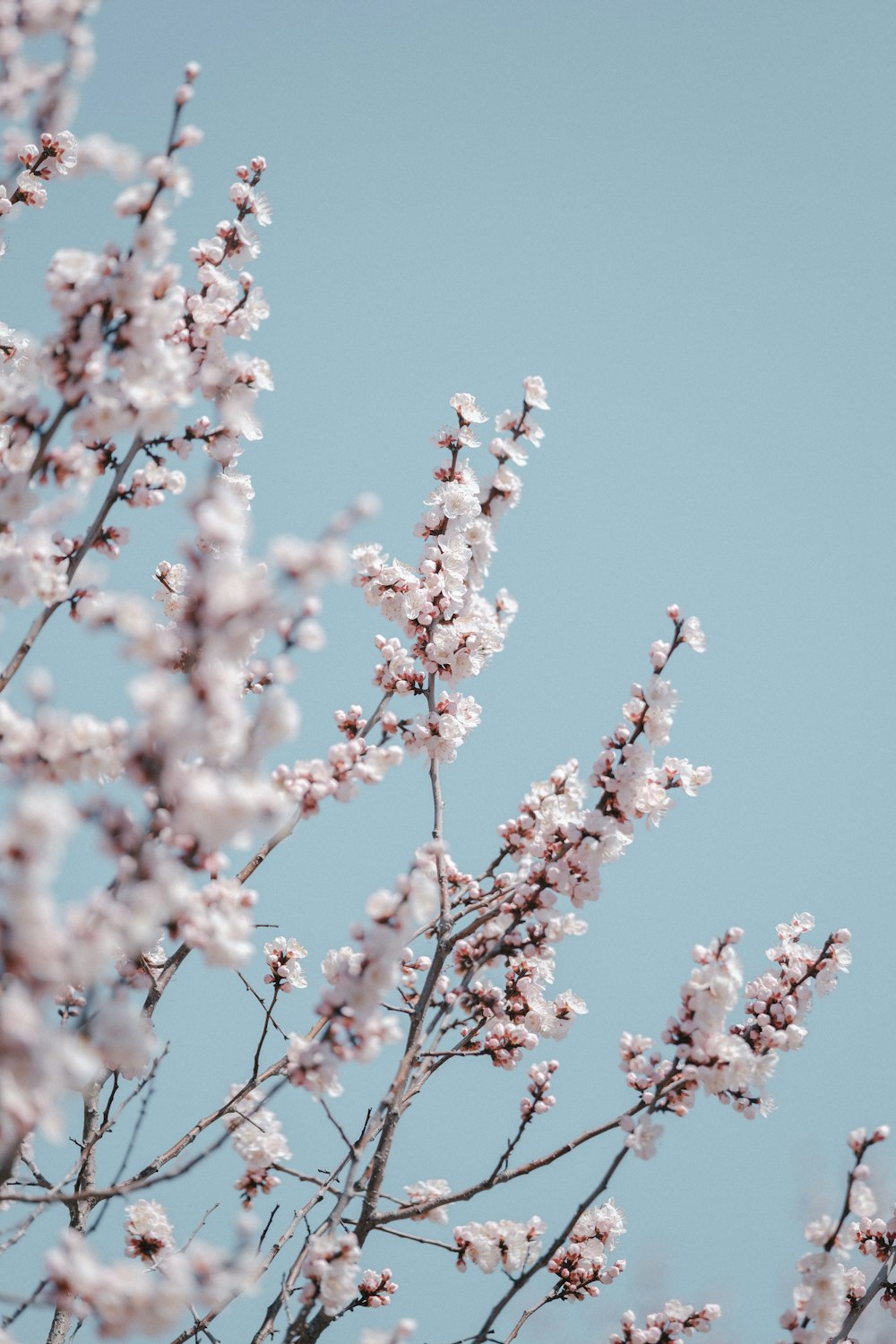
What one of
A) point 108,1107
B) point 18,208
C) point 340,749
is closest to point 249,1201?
point 108,1107

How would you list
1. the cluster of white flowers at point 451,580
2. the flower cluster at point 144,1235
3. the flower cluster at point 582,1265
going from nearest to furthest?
1. the flower cluster at point 144,1235
2. the flower cluster at point 582,1265
3. the cluster of white flowers at point 451,580

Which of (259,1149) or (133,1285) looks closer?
(133,1285)

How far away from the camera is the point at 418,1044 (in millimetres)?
3633

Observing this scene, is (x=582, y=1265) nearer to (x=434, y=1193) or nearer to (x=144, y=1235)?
(x=434, y=1193)

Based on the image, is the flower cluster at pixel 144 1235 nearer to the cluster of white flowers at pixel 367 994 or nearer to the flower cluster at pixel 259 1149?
the flower cluster at pixel 259 1149

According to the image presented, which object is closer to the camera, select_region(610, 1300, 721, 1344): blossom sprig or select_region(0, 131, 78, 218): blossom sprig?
select_region(610, 1300, 721, 1344): blossom sprig

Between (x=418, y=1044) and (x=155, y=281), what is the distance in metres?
3.04

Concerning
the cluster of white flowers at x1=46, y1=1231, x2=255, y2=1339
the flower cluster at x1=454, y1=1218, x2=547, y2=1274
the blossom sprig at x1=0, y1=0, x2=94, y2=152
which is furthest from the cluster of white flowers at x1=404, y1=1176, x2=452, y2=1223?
the blossom sprig at x1=0, y1=0, x2=94, y2=152

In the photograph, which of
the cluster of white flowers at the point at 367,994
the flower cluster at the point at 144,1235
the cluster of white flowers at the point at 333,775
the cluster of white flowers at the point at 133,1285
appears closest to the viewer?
the cluster of white flowers at the point at 133,1285

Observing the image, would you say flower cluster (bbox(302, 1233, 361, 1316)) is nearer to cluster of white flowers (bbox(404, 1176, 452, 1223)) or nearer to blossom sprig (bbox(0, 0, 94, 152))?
cluster of white flowers (bbox(404, 1176, 452, 1223))

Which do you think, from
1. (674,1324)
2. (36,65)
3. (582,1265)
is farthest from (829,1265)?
(36,65)

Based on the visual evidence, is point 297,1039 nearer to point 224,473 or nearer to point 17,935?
point 17,935

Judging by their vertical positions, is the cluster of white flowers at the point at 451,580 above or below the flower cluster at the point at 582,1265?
above

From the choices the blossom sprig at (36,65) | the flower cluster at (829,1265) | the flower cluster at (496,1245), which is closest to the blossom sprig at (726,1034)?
the flower cluster at (829,1265)
